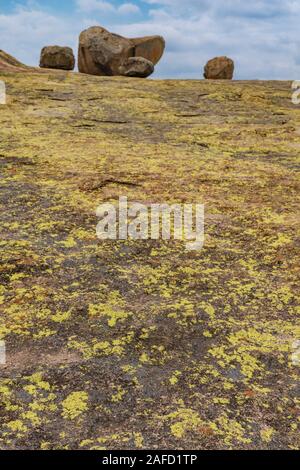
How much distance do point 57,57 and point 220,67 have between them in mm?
14518

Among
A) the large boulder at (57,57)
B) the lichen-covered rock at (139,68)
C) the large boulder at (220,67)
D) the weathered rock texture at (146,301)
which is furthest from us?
the large boulder at (220,67)

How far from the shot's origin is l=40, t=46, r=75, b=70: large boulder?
4188cm

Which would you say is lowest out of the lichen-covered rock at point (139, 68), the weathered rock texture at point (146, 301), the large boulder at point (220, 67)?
the weathered rock texture at point (146, 301)

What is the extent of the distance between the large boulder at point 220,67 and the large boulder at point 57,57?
12.5 metres

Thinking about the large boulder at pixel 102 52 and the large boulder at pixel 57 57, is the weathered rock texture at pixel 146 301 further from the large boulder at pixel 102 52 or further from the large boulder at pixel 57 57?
the large boulder at pixel 57 57

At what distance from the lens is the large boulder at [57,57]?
41.9 metres

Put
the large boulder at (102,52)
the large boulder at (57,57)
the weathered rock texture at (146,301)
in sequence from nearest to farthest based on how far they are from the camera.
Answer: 1. the weathered rock texture at (146,301)
2. the large boulder at (102,52)
3. the large boulder at (57,57)

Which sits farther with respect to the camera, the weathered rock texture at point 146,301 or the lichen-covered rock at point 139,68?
the lichen-covered rock at point 139,68

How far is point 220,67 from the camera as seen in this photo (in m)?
45.1

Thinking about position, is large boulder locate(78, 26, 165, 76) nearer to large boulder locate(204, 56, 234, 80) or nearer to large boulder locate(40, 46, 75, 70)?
large boulder locate(40, 46, 75, 70)

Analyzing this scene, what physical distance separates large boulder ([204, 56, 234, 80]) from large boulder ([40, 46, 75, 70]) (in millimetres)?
12522

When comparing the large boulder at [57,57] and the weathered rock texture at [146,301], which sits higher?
the large boulder at [57,57]

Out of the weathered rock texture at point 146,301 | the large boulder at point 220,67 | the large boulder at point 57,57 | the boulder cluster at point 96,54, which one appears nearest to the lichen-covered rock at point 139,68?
the boulder cluster at point 96,54
